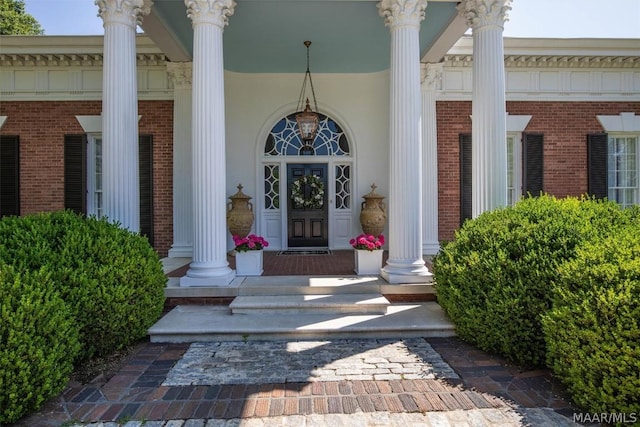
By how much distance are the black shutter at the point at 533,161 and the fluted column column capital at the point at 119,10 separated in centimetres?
828

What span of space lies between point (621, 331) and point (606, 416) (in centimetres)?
61

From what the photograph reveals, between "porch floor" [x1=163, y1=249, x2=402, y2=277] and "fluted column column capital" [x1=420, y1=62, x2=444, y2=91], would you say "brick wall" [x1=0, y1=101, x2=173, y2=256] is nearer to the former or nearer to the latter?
"porch floor" [x1=163, y1=249, x2=402, y2=277]

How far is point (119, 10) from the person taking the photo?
5453mm

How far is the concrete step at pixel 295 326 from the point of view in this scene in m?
4.43

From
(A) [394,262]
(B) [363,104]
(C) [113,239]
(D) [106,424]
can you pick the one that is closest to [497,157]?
(A) [394,262]

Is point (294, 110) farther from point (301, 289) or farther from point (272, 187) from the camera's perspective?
point (301, 289)

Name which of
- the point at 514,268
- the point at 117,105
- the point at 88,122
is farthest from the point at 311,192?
the point at 514,268

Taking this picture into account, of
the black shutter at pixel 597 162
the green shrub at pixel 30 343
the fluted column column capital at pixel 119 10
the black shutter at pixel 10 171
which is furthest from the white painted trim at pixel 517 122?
the black shutter at pixel 10 171

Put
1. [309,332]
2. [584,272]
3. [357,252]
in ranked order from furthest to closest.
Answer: [357,252] < [309,332] < [584,272]

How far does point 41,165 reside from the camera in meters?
8.72

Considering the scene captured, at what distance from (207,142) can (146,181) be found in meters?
3.89

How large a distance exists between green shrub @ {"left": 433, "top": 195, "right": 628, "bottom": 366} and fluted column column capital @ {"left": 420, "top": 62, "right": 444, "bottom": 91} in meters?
4.75

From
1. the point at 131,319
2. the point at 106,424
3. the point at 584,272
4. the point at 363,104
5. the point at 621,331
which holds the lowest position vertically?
the point at 106,424

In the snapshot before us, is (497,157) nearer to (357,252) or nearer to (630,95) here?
(357,252)
